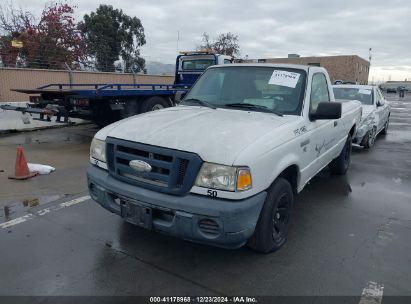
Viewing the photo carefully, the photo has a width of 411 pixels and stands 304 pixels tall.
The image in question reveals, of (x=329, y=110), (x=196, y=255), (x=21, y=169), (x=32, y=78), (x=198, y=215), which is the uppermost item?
(x=32, y=78)

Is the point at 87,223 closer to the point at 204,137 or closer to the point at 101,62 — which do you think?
the point at 204,137

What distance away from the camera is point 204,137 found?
3.13 metres

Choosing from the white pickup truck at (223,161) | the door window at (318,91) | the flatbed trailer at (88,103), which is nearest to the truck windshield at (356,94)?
the door window at (318,91)

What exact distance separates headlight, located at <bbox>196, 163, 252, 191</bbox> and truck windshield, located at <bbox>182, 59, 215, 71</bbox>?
33.2 feet

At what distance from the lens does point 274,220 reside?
355 centimetres

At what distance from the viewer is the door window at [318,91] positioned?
4.35 meters

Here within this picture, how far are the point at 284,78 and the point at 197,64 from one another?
29.5 feet

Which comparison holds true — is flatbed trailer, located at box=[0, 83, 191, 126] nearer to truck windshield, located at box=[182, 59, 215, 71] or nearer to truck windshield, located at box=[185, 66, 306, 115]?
truck windshield, located at box=[182, 59, 215, 71]

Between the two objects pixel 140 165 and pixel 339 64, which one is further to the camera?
pixel 339 64

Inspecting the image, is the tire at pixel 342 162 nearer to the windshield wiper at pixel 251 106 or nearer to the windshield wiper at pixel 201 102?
the windshield wiper at pixel 251 106

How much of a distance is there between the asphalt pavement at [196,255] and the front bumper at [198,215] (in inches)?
18.1

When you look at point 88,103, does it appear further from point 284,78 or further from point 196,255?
point 196,255

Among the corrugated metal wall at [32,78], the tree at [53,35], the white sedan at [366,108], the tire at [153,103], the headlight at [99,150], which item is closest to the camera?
the headlight at [99,150]

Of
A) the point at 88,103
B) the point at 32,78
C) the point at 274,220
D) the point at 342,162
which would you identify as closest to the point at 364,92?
the point at 342,162
